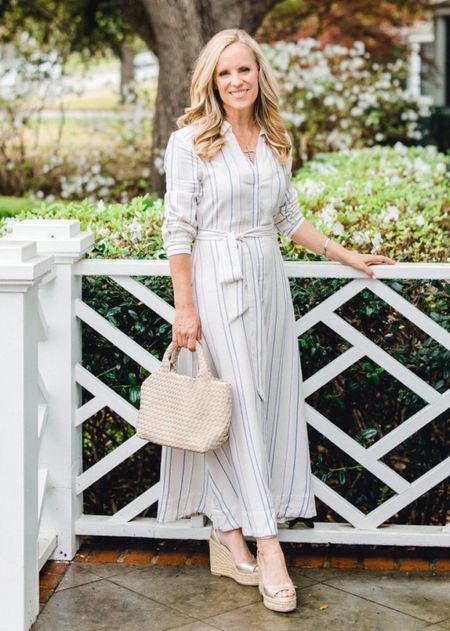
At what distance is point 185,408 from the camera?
13.5 feet

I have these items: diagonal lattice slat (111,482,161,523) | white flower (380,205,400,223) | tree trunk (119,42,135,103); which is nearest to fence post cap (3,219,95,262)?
diagonal lattice slat (111,482,161,523)

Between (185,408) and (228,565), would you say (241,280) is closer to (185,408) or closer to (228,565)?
(185,408)

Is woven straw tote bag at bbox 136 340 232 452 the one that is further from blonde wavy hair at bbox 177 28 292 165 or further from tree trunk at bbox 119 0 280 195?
tree trunk at bbox 119 0 280 195

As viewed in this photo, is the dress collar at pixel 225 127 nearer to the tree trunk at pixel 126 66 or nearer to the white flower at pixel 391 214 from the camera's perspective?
the white flower at pixel 391 214

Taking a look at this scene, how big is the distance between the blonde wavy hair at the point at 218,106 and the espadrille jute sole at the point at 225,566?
144 centimetres

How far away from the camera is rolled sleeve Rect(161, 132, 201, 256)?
4.10 meters

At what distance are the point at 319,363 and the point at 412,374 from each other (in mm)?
A: 402

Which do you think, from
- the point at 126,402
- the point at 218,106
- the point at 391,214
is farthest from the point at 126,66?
the point at 218,106

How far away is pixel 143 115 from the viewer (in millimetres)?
16156

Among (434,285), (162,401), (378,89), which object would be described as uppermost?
(378,89)

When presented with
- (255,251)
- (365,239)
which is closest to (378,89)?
(365,239)

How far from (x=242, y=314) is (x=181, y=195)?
1.52 ft

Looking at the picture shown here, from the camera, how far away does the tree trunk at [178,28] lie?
9.59 m

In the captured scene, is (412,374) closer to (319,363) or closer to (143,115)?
(319,363)
